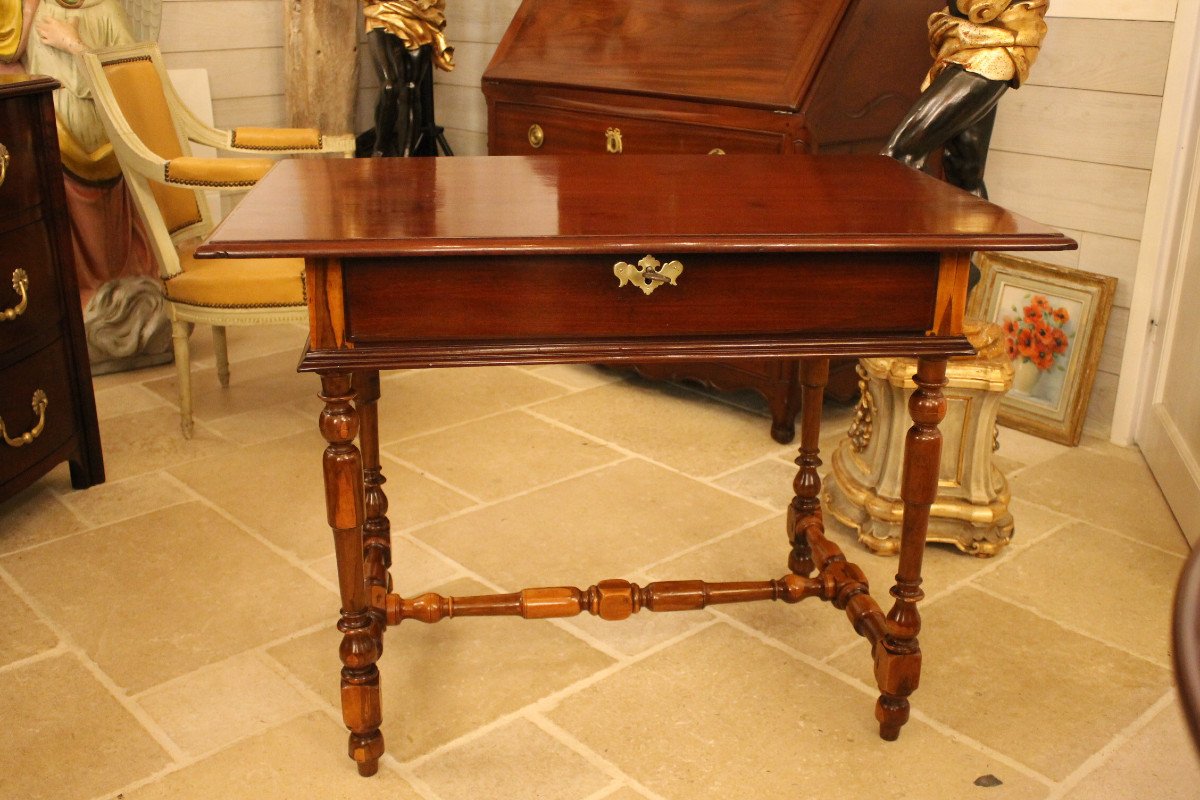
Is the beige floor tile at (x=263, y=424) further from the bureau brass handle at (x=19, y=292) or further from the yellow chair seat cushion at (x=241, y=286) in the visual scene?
the bureau brass handle at (x=19, y=292)

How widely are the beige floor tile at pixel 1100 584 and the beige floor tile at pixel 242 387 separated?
2.30 metres

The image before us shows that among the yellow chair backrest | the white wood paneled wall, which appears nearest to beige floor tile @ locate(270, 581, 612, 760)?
the yellow chair backrest

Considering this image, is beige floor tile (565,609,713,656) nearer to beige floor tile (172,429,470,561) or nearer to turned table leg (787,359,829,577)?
turned table leg (787,359,829,577)

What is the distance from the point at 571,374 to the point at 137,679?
6.80 ft

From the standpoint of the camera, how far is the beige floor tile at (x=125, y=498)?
3.06 meters

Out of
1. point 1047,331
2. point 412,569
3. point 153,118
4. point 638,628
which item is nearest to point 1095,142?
point 1047,331

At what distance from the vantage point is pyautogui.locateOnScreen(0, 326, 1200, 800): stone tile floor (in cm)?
209

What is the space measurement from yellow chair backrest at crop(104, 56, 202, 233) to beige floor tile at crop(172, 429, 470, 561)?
0.84 m

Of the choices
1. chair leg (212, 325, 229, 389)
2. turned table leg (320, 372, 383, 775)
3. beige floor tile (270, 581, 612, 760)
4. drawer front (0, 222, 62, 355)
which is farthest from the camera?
chair leg (212, 325, 229, 389)

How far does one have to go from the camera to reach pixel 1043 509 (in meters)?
3.15

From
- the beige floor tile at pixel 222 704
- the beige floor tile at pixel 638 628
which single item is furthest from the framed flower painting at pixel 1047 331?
the beige floor tile at pixel 222 704

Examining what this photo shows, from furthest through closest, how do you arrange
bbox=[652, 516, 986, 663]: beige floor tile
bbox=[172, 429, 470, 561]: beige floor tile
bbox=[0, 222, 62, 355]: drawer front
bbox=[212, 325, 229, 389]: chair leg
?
bbox=[212, 325, 229, 389]: chair leg
bbox=[172, 429, 470, 561]: beige floor tile
bbox=[0, 222, 62, 355]: drawer front
bbox=[652, 516, 986, 663]: beige floor tile

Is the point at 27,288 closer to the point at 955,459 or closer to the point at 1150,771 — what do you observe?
the point at 955,459

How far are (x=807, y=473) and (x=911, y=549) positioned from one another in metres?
0.54
